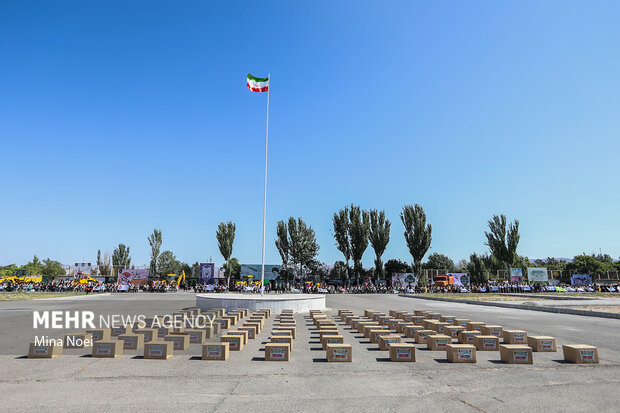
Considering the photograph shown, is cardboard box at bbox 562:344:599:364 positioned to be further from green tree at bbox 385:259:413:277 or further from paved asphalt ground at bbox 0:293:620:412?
green tree at bbox 385:259:413:277

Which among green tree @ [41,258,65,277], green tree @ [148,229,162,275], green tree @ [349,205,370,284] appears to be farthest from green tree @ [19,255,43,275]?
green tree @ [349,205,370,284]

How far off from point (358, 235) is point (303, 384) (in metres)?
49.8

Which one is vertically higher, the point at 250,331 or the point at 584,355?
the point at 584,355

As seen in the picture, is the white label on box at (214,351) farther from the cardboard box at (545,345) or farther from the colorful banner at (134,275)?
the colorful banner at (134,275)

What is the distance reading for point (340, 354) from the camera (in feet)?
25.5

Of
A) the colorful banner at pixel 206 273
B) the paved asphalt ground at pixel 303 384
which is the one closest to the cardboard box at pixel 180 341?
the paved asphalt ground at pixel 303 384

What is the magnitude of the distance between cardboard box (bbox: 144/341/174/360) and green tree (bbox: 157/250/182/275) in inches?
3357

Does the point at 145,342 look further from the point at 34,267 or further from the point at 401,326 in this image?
the point at 34,267

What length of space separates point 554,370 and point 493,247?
54.7 m

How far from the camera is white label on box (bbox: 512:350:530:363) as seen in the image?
299 inches

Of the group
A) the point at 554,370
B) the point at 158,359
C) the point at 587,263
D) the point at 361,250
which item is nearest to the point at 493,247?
the point at 361,250

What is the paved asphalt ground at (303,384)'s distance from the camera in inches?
197

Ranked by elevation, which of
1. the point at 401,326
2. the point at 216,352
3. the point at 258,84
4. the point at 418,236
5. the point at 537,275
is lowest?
the point at 537,275

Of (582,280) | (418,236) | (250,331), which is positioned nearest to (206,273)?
(418,236)
